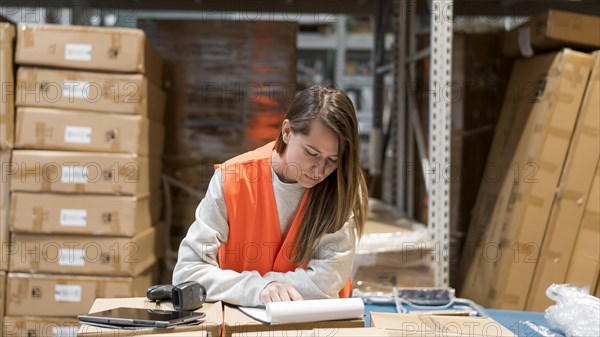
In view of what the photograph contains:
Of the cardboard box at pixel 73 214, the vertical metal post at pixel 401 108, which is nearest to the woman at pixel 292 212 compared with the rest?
the cardboard box at pixel 73 214

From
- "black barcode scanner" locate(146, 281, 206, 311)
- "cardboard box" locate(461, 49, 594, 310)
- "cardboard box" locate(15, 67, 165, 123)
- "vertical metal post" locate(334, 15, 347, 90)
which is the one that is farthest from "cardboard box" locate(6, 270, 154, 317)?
"vertical metal post" locate(334, 15, 347, 90)

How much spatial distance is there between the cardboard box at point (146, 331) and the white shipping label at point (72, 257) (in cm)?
145

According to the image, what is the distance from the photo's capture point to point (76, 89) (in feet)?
9.72

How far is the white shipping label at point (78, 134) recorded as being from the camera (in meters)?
2.96

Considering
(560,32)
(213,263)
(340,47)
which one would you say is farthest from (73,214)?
(340,47)

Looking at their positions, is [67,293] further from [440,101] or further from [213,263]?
[440,101]

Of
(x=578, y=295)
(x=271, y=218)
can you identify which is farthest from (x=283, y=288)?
(x=578, y=295)

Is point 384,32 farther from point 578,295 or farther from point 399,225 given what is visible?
point 578,295

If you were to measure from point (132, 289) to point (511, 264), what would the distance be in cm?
169

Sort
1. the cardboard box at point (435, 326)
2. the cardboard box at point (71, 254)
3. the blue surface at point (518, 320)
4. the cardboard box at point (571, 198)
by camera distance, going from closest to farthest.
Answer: the cardboard box at point (435, 326) → the blue surface at point (518, 320) → the cardboard box at point (571, 198) → the cardboard box at point (71, 254)

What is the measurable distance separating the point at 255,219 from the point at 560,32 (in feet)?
6.36

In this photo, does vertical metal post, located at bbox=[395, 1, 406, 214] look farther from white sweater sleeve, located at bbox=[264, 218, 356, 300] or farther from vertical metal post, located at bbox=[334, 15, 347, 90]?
white sweater sleeve, located at bbox=[264, 218, 356, 300]

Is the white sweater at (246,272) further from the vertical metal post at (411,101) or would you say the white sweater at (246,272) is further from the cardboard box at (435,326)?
the vertical metal post at (411,101)

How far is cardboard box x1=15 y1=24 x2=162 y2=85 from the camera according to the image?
2.92 metres
